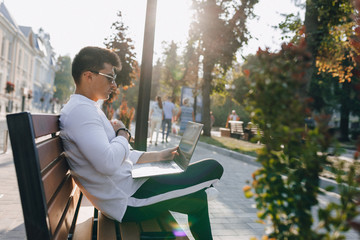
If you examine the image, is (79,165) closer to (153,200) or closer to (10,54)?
(153,200)

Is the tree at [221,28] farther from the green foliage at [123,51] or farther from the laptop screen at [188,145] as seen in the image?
the laptop screen at [188,145]

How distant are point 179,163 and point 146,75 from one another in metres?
1.84

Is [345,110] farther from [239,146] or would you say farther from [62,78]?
[62,78]

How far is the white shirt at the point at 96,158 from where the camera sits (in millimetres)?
1981

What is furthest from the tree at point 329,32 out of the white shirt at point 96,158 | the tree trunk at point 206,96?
the tree trunk at point 206,96

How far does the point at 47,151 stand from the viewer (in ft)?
5.34

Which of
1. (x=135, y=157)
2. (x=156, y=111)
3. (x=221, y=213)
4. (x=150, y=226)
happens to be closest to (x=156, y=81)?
(x=156, y=111)

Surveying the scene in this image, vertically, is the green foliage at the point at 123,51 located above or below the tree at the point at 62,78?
below

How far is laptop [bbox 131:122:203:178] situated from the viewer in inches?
91.1

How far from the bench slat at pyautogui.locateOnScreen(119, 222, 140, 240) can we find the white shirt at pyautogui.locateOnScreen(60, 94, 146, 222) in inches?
3.0

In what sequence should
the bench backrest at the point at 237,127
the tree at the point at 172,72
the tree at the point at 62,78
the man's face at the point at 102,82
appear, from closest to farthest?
the man's face at the point at 102,82 → the bench backrest at the point at 237,127 → the tree at the point at 172,72 → the tree at the point at 62,78

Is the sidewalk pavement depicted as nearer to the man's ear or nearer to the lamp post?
the lamp post

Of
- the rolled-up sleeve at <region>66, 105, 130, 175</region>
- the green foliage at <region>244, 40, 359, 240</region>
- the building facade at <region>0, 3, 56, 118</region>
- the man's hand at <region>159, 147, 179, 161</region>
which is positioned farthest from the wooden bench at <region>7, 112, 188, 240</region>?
the building facade at <region>0, 3, 56, 118</region>

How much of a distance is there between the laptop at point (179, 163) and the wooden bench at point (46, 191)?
34 cm
